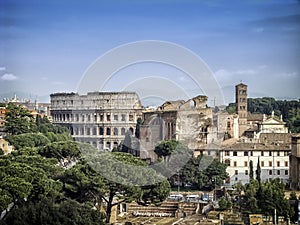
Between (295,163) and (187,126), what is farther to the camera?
(187,126)

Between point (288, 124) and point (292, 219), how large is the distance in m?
25.1

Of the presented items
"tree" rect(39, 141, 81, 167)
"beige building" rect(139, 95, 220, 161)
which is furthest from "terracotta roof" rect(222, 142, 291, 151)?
"tree" rect(39, 141, 81, 167)

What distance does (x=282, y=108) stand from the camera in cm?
4900

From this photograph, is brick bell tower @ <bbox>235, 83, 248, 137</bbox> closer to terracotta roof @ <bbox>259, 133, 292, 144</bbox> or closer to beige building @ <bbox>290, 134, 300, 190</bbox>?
terracotta roof @ <bbox>259, 133, 292, 144</bbox>

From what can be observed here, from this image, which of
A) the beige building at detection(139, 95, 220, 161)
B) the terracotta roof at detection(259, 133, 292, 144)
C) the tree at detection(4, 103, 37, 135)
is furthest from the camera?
the tree at detection(4, 103, 37, 135)

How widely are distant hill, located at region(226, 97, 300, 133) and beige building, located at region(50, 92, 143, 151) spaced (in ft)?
20.7

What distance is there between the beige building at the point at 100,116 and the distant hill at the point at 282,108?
6.30 meters

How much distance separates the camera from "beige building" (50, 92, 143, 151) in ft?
130

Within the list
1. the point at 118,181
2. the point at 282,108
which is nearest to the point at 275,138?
the point at 118,181

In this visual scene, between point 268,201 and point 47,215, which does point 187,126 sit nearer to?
point 268,201

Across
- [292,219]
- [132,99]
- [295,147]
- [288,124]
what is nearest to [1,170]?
[292,219]

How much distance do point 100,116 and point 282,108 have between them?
1529 centimetres

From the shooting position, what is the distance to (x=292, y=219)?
52.4ft

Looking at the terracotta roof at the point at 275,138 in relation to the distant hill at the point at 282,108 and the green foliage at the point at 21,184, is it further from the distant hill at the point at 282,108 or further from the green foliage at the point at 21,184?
the green foliage at the point at 21,184
